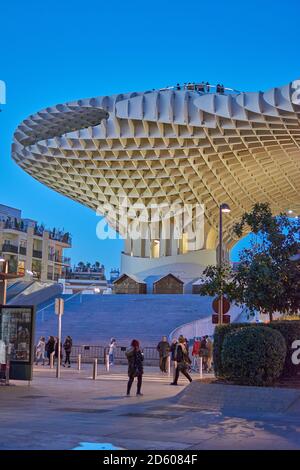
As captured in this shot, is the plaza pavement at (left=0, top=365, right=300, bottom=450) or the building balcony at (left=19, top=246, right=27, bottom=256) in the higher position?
the building balcony at (left=19, top=246, right=27, bottom=256)

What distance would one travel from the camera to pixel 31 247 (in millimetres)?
75625

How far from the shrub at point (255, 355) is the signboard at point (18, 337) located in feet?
21.5

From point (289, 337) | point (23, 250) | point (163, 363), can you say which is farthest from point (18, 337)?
point (23, 250)

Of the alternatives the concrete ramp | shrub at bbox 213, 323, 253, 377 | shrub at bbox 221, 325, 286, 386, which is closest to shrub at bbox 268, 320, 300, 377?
shrub at bbox 221, 325, 286, 386

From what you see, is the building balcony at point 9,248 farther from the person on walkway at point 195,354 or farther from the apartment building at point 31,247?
the person on walkway at point 195,354

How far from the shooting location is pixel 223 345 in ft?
52.5

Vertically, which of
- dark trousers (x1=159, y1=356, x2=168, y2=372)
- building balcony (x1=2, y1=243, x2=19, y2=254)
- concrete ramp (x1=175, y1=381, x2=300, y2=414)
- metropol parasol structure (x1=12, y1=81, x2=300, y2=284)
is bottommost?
concrete ramp (x1=175, y1=381, x2=300, y2=414)

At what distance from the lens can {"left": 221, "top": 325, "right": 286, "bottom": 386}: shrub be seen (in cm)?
1523

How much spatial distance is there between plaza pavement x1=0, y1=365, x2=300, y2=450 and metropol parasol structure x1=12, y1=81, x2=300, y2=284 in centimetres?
2858

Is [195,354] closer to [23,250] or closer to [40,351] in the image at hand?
[40,351]

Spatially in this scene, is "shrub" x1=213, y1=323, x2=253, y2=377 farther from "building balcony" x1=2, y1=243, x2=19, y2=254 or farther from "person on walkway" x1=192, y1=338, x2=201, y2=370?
"building balcony" x1=2, y1=243, x2=19, y2=254

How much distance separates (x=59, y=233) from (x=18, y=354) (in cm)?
6676
